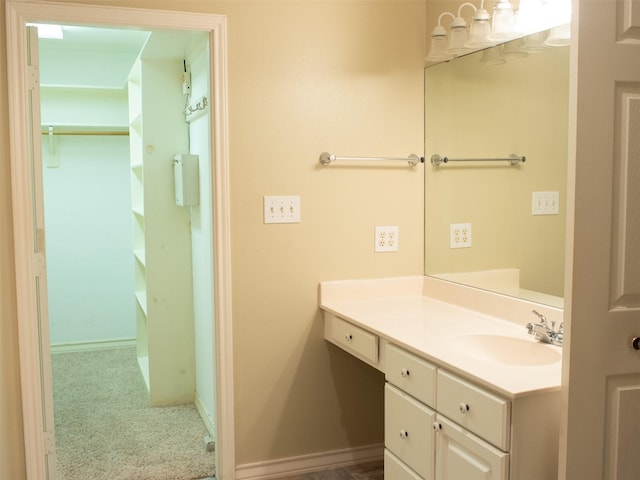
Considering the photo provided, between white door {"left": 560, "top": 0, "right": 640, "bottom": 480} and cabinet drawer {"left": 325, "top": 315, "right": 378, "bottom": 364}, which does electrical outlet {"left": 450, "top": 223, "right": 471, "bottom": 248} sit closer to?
cabinet drawer {"left": 325, "top": 315, "right": 378, "bottom": 364}

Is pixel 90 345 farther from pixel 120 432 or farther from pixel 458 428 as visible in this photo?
pixel 458 428

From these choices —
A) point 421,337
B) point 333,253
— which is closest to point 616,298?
point 421,337

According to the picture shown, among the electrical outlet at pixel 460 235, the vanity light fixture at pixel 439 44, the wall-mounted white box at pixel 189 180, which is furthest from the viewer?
the wall-mounted white box at pixel 189 180

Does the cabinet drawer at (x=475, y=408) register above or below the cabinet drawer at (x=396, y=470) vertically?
above

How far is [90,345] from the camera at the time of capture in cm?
527

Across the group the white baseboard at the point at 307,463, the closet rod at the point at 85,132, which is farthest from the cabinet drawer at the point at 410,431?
the closet rod at the point at 85,132

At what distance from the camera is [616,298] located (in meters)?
1.64

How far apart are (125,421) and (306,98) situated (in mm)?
2084

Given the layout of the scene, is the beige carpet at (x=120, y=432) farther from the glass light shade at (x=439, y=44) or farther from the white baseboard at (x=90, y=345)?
the glass light shade at (x=439, y=44)

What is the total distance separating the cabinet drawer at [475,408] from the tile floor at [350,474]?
3.55 feet

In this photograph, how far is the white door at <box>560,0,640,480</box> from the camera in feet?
5.15

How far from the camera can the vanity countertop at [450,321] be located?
1742 millimetres

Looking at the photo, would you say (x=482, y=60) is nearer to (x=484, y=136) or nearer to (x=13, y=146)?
(x=484, y=136)

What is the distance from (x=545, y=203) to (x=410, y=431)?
3.09 feet
